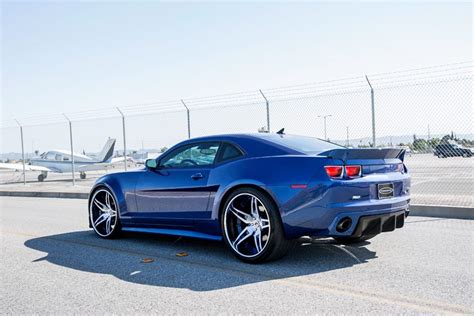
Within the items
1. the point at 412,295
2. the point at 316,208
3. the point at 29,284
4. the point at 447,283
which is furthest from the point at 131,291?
the point at 447,283

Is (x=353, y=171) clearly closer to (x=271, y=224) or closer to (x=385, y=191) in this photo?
(x=385, y=191)

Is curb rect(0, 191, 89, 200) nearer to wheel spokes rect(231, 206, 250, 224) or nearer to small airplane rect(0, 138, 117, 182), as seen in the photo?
wheel spokes rect(231, 206, 250, 224)

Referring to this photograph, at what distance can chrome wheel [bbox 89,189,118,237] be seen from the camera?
665 cm

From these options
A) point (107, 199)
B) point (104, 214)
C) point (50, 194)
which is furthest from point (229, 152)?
point (50, 194)

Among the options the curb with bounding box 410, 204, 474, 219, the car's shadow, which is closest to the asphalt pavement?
the car's shadow

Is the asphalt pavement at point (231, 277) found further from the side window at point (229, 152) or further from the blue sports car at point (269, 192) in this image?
the side window at point (229, 152)

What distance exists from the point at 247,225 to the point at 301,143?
1153 mm

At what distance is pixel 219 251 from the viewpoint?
5.61 m

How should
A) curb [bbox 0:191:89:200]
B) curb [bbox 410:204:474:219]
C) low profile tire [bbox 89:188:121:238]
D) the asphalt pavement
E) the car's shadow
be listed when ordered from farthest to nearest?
1. curb [bbox 0:191:89:200]
2. curb [bbox 410:204:474:219]
3. low profile tire [bbox 89:188:121:238]
4. the car's shadow
5. the asphalt pavement

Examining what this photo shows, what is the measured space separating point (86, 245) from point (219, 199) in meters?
2.20

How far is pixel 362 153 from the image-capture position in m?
4.90

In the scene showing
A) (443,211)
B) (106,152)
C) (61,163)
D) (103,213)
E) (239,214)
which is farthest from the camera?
(106,152)

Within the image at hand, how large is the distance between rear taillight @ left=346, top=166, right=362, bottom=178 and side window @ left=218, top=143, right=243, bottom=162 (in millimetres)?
1229

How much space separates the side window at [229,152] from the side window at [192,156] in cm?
12
